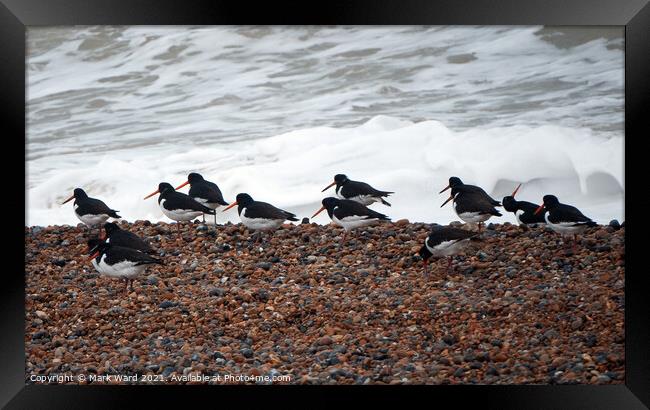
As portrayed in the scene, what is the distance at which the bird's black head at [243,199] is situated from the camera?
5.64m

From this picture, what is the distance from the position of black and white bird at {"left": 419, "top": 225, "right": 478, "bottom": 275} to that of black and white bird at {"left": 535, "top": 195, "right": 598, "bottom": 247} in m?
0.56

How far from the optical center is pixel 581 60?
5.52 metres

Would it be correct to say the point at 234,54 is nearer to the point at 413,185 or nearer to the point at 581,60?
the point at 413,185

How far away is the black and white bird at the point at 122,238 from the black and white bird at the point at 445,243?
6.72 feet

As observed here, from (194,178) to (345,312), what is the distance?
1.49m

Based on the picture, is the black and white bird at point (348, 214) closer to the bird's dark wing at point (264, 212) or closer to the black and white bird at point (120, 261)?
the bird's dark wing at point (264, 212)

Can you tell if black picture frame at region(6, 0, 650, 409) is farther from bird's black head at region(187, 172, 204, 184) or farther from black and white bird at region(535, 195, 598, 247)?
bird's black head at region(187, 172, 204, 184)

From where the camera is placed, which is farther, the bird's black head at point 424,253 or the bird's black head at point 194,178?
the bird's black head at point 194,178

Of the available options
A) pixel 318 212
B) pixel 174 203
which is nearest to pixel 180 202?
pixel 174 203

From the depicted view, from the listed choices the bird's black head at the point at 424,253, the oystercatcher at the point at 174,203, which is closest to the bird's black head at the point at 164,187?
the oystercatcher at the point at 174,203

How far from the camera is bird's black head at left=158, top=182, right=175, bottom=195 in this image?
18.6ft

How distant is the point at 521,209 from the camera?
557 centimetres
